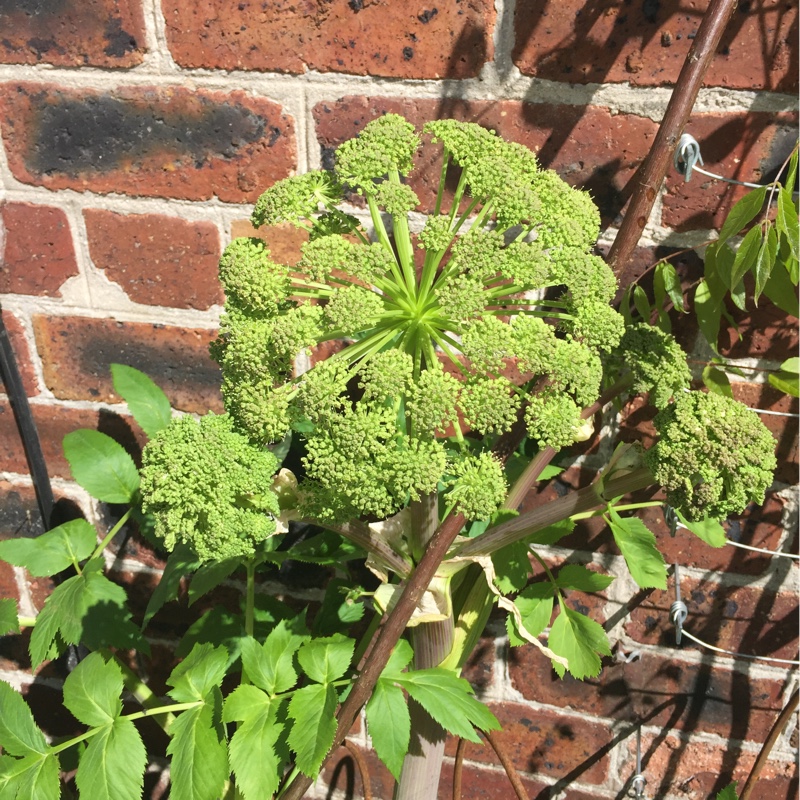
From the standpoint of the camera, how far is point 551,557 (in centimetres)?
97

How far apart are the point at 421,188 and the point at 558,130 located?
15 cm

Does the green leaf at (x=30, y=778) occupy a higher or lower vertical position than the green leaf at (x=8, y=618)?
lower

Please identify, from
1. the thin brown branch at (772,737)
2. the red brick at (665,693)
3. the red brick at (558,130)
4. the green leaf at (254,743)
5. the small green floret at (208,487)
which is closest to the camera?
the small green floret at (208,487)

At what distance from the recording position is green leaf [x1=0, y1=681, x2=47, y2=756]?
74 centimetres

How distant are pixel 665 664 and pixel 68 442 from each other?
2.58 ft

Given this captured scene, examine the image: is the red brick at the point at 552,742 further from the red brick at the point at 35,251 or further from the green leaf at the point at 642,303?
the red brick at the point at 35,251

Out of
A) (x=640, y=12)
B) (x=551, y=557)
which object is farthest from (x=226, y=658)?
(x=640, y=12)

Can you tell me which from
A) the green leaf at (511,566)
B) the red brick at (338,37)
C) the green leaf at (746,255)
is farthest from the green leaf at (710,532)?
the red brick at (338,37)

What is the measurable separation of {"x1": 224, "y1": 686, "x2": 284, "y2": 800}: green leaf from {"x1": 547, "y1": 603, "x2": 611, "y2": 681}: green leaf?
294 mm

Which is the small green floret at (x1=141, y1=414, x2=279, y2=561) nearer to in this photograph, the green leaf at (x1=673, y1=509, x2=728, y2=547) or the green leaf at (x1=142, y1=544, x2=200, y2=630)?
the green leaf at (x1=142, y1=544, x2=200, y2=630)

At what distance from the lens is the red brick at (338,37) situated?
756 millimetres

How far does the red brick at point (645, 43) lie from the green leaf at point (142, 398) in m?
0.53

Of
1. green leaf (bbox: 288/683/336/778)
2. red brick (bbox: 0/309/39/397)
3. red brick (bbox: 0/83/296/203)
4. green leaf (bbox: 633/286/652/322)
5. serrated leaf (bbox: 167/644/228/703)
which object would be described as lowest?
serrated leaf (bbox: 167/644/228/703)

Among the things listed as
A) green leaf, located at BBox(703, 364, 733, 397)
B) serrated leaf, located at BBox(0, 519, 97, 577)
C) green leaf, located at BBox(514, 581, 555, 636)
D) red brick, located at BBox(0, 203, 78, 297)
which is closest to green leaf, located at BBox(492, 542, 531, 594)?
green leaf, located at BBox(514, 581, 555, 636)
